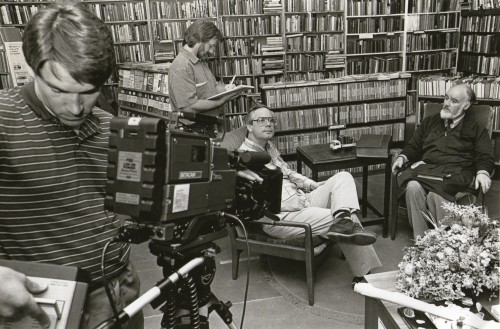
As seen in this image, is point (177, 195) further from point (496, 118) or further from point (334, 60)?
point (334, 60)

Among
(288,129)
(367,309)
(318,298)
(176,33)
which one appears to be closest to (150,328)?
(318,298)

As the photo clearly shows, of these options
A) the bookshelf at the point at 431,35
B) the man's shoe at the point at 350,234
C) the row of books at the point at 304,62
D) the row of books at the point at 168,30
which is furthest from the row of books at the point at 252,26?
the man's shoe at the point at 350,234

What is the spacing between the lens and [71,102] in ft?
3.09

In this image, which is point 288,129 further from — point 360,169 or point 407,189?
point 407,189

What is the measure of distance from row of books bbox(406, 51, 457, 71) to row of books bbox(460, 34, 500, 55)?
21cm

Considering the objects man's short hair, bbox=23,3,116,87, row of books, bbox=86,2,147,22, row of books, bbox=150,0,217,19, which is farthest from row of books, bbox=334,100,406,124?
man's short hair, bbox=23,3,116,87

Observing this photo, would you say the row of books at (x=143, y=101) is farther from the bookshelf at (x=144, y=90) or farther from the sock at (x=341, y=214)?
the sock at (x=341, y=214)

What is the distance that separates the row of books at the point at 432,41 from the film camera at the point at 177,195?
548 cm

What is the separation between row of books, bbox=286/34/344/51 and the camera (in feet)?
17.9

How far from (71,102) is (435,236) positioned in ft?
4.74

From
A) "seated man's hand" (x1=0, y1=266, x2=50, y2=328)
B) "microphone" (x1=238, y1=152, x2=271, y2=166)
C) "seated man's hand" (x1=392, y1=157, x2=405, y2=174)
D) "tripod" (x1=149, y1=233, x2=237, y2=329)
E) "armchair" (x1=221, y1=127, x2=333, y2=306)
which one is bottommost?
"armchair" (x1=221, y1=127, x2=333, y2=306)

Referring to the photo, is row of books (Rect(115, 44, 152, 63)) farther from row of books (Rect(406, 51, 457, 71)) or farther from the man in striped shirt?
the man in striped shirt

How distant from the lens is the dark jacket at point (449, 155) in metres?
2.85

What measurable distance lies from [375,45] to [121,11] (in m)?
3.40
